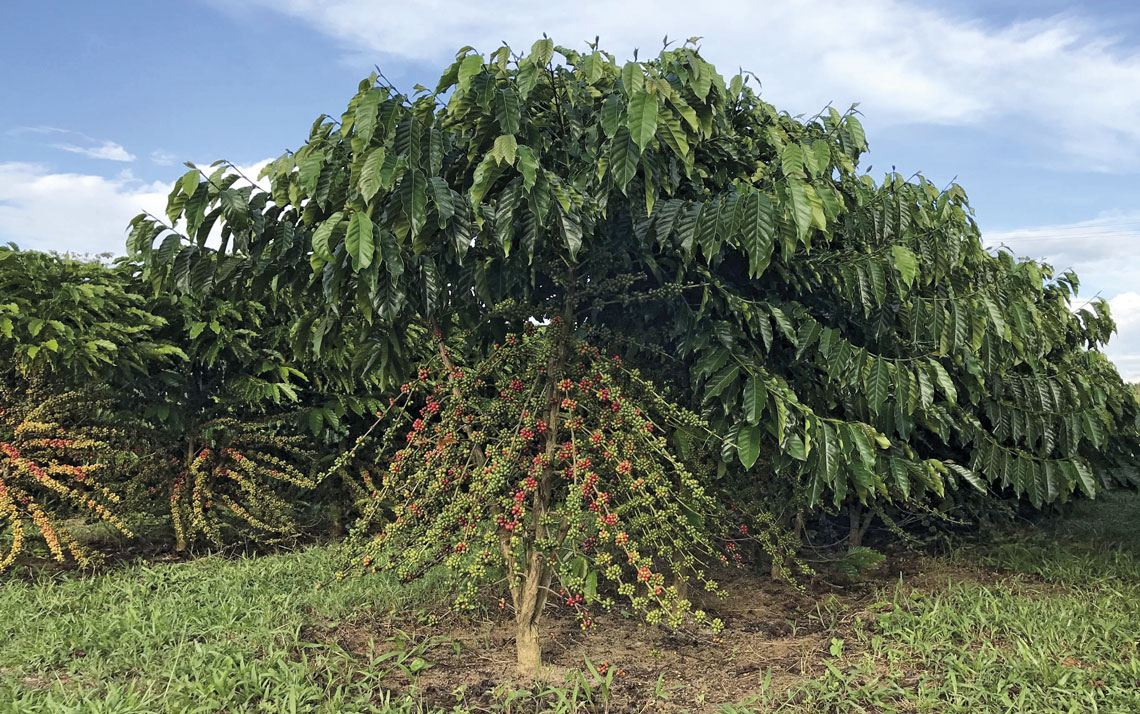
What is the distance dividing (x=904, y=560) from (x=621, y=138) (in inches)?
157

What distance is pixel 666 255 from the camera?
12.4 ft

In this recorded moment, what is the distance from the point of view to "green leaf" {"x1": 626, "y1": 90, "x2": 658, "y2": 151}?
2531mm

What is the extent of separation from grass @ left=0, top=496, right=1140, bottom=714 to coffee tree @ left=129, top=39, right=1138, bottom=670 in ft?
Answer: 2.03

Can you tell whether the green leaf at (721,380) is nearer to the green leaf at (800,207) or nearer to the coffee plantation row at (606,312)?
the coffee plantation row at (606,312)

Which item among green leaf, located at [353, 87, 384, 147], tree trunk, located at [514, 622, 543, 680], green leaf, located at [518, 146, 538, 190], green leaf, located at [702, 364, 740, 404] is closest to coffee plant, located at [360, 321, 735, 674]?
tree trunk, located at [514, 622, 543, 680]

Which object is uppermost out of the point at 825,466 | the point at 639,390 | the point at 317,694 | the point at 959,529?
the point at 639,390

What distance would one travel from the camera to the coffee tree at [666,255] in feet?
9.22

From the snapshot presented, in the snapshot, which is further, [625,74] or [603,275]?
[603,275]

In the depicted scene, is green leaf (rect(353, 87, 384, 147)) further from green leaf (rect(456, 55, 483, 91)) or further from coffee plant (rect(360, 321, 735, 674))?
coffee plant (rect(360, 321, 735, 674))

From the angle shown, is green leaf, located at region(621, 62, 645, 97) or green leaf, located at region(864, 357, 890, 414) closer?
green leaf, located at region(621, 62, 645, 97)

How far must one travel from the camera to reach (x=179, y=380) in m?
5.89

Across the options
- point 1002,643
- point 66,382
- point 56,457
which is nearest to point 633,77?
point 1002,643

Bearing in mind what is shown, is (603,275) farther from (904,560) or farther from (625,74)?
(904,560)

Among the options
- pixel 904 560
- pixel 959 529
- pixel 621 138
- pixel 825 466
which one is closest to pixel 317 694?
pixel 825 466
